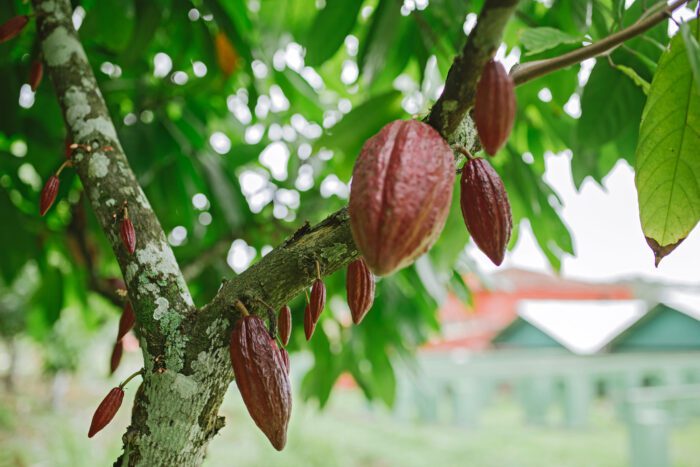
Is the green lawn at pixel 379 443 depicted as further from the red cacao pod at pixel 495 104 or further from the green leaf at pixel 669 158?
the red cacao pod at pixel 495 104

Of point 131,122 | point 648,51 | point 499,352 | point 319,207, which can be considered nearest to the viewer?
point 648,51

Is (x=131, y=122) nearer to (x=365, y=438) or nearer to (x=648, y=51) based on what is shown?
(x=648, y=51)

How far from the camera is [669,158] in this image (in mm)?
439

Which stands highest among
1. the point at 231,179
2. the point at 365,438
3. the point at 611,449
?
the point at 231,179

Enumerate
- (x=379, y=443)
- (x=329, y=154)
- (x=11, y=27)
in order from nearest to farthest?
(x=11, y=27) < (x=329, y=154) < (x=379, y=443)

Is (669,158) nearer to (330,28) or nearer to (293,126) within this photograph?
(330,28)

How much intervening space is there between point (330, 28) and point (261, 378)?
634 millimetres

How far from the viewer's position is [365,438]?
4500 millimetres

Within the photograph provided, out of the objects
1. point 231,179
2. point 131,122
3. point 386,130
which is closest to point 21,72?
point 131,122

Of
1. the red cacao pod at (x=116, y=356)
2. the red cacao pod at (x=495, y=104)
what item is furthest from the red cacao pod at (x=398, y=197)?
the red cacao pod at (x=116, y=356)

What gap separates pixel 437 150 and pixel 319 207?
3.65 ft

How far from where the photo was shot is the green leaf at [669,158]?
42cm

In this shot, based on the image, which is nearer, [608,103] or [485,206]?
[485,206]

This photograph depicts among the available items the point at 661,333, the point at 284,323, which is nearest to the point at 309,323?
the point at 284,323
